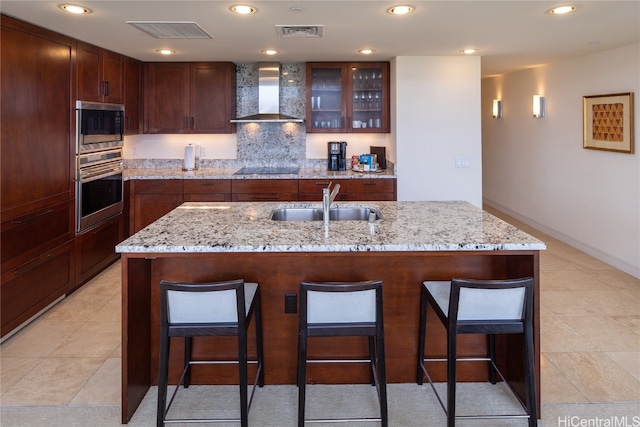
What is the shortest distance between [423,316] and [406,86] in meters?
3.32

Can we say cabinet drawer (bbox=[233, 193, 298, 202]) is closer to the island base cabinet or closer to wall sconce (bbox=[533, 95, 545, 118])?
the island base cabinet

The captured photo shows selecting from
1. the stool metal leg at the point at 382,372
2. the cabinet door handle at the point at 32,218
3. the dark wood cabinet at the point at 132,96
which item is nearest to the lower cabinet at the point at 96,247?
the cabinet door handle at the point at 32,218

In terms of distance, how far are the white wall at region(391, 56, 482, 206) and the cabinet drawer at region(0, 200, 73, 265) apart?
3.31m

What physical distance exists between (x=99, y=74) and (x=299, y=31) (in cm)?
207

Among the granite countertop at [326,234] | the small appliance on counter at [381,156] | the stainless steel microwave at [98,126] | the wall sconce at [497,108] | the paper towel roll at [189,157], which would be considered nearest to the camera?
the granite countertop at [326,234]

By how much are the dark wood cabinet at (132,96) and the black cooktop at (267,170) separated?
1.29 meters

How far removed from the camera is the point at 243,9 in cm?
323

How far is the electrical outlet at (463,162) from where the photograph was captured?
537 centimetres

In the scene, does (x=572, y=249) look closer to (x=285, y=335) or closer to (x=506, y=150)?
(x=506, y=150)

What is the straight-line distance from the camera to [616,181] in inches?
194

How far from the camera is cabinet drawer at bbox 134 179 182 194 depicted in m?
5.43

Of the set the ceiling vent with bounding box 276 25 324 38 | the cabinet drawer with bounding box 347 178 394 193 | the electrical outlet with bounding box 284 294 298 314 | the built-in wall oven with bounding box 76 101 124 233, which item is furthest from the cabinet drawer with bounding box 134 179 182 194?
the electrical outlet with bounding box 284 294 298 314

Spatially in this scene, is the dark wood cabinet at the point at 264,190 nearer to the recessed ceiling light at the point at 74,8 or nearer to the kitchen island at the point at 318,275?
the recessed ceiling light at the point at 74,8

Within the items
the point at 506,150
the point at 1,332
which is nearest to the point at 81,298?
the point at 1,332
